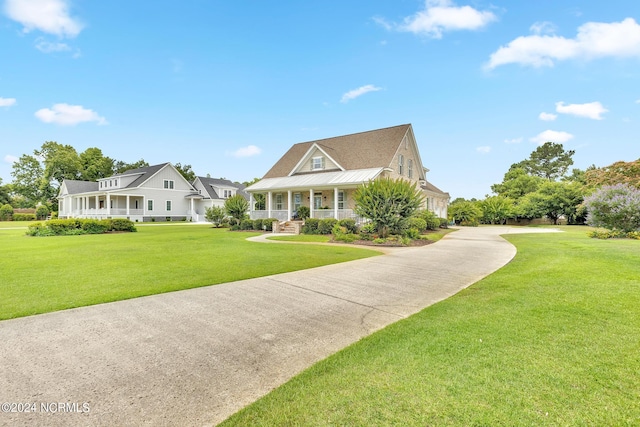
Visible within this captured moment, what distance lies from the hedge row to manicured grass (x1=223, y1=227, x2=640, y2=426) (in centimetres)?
2441

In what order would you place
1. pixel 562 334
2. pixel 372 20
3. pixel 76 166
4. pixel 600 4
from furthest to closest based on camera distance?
pixel 76 166 < pixel 372 20 < pixel 600 4 < pixel 562 334

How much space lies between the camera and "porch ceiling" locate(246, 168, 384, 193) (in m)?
20.9

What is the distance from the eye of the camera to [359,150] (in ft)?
84.9

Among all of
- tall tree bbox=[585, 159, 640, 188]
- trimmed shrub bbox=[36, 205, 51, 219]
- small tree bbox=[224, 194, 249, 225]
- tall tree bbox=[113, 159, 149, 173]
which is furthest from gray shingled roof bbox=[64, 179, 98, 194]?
tall tree bbox=[585, 159, 640, 188]

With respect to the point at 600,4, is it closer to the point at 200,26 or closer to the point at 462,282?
the point at 462,282

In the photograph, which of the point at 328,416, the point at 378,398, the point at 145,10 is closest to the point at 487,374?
the point at 378,398

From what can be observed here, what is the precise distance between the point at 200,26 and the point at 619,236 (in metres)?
26.1

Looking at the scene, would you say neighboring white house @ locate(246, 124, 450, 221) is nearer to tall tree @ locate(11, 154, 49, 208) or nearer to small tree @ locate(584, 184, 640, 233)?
small tree @ locate(584, 184, 640, 233)

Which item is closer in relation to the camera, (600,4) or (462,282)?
(462,282)

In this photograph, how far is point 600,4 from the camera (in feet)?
40.3

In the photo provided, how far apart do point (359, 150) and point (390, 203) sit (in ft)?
39.1

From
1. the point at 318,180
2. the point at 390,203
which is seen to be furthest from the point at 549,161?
the point at 390,203

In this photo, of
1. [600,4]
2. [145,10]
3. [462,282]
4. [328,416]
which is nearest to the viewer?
[328,416]

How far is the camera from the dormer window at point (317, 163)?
84.8ft
